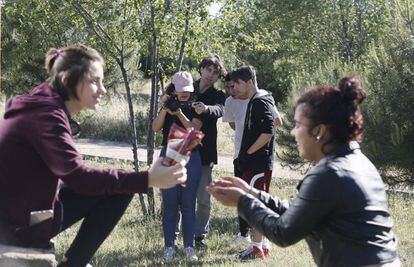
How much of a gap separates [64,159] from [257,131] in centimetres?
298

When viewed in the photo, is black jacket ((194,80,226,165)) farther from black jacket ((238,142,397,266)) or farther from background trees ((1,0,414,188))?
black jacket ((238,142,397,266))

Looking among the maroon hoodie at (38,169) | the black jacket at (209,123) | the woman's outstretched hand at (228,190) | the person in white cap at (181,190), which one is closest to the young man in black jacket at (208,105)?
the black jacket at (209,123)

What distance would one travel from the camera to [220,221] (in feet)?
25.4

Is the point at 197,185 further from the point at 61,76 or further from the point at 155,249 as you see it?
the point at 61,76

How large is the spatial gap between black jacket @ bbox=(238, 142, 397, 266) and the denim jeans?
3327 millimetres

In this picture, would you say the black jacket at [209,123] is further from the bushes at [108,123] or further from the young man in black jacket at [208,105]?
the bushes at [108,123]

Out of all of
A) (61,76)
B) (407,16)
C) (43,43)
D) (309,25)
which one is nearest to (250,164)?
(61,76)

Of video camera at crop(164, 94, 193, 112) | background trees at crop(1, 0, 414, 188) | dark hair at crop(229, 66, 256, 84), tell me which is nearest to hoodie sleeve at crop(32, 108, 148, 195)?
video camera at crop(164, 94, 193, 112)

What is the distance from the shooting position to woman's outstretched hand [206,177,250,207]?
347 cm

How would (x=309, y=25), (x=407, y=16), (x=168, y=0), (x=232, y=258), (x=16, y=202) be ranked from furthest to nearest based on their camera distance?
(x=309, y=25) → (x=407, y=16) → (x=168, y=0) → (x=232, y=258) → (x=16, y=202)

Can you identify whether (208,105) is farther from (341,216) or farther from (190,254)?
(341,216)

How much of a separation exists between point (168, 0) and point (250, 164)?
96.4 inches

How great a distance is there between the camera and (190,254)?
5926mm

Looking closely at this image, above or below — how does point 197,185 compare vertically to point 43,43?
below
